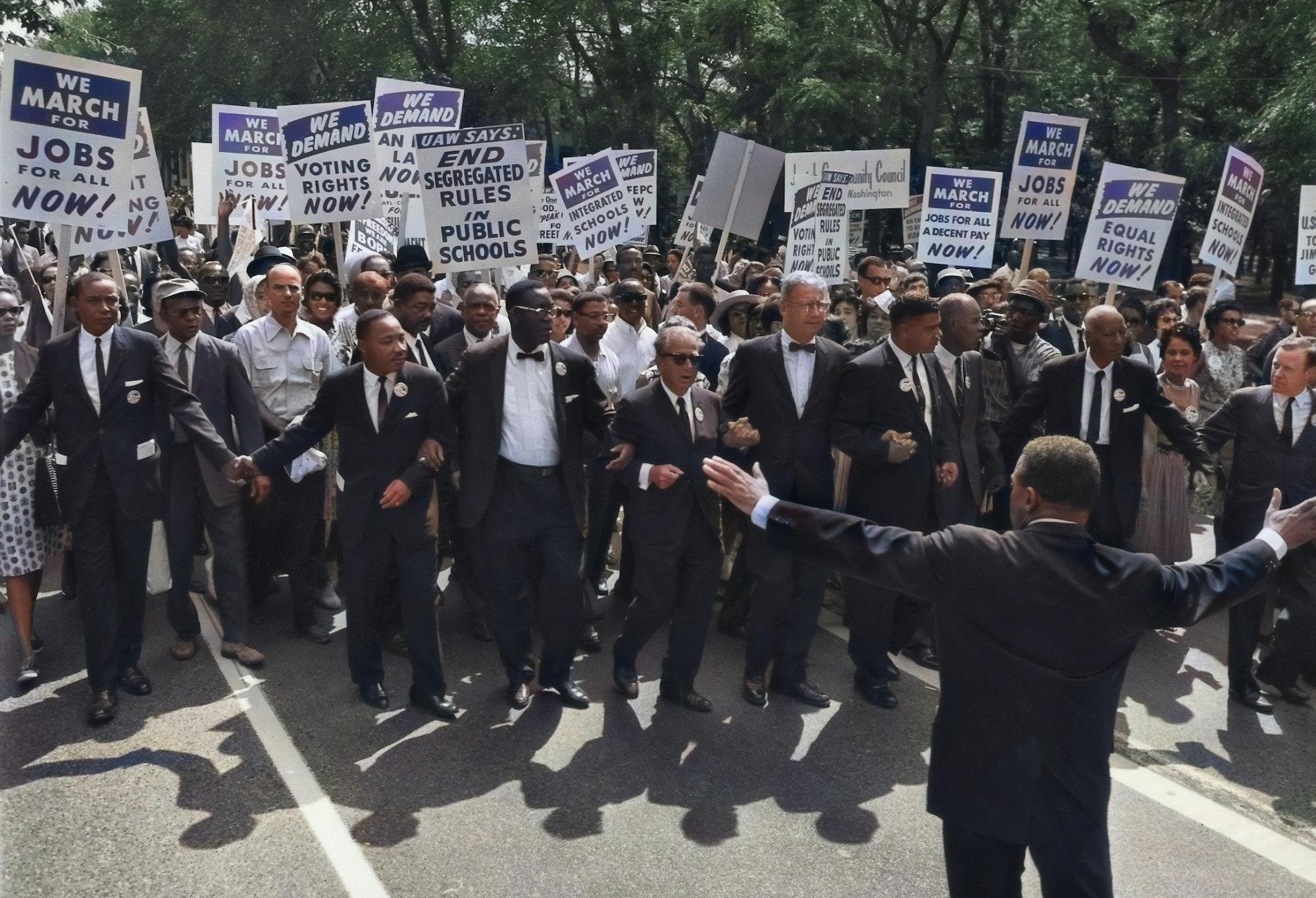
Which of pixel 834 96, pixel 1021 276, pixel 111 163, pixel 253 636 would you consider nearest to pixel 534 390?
pixel 253 636

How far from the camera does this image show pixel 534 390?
21.6ft

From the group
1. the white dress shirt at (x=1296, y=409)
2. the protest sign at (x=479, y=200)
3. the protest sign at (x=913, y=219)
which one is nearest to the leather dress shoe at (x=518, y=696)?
the protest sign at (x=479, y=200)

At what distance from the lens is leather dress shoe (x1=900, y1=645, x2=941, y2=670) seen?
7.49m

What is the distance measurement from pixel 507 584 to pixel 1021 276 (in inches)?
252

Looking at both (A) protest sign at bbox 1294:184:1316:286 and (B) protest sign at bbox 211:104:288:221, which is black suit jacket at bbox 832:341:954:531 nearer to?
(A) protest sign at bbox 1294:184:1316:286

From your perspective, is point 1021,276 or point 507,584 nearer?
point 507,584

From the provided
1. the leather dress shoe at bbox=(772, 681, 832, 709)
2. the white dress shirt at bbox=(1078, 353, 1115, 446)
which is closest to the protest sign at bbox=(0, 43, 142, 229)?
the leather dress shoe at bbox=(772, 681, 832, 709)

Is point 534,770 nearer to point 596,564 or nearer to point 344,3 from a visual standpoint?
point 596,564

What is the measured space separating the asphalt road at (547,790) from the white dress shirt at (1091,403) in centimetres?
131

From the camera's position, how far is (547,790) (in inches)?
224

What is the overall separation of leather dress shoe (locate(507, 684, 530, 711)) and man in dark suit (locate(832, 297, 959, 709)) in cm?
164

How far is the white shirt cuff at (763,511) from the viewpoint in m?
4.06

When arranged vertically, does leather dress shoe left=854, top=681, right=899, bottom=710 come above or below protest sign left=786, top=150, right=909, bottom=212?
below

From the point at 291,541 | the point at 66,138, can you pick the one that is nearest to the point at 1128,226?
the point at 291,541
